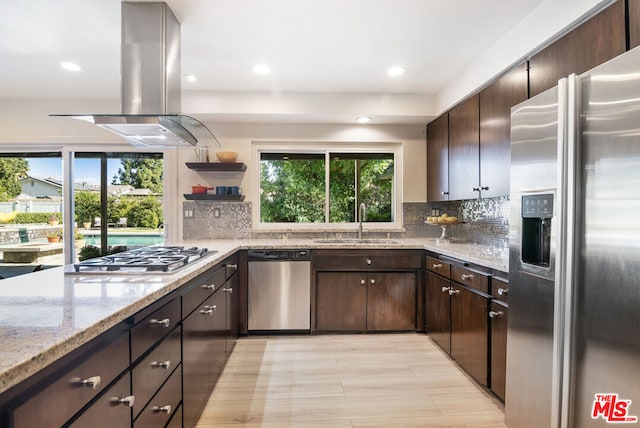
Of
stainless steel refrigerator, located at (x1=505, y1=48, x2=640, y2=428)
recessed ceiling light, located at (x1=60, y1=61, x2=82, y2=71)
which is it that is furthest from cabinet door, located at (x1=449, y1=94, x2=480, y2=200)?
recessed ceiling light, located at (x1=60, y1=61, x2=82, y2=71)

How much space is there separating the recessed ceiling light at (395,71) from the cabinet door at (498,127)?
72 centimetres

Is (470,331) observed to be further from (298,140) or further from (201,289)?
(298,140)

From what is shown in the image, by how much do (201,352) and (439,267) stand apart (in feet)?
6.71

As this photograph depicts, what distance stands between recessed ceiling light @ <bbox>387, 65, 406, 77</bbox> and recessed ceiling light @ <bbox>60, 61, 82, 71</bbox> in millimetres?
2789

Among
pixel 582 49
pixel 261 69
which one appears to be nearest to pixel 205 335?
pixel 261 69

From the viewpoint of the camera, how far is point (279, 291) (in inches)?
130

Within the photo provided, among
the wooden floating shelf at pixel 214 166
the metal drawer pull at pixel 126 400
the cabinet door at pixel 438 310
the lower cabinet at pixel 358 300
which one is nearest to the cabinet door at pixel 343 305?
the lower cabinet at pixel 358 300

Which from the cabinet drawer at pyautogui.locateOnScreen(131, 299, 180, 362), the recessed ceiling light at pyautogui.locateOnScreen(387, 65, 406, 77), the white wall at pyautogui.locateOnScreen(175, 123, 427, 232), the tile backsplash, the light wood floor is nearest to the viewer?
the cabinet drawer at pyautogui.locateOnScreen(131, 299, 180, 362)

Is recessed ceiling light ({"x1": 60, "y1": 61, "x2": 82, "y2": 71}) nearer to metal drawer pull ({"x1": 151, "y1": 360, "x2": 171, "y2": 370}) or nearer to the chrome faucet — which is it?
metal drawer pull ({"x1": 151, "y1": 360, "x2": 171, "y2": 370})

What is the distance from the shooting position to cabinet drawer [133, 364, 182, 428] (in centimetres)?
126

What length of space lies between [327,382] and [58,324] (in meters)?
1.90

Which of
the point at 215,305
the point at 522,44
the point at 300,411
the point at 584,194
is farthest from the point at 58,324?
the point at 522,44

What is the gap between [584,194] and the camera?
49.5 inches

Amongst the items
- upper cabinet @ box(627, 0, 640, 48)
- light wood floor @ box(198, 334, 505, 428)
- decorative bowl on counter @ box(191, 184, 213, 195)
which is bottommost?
light wood floor @ box(198, 334, 505, 428)
